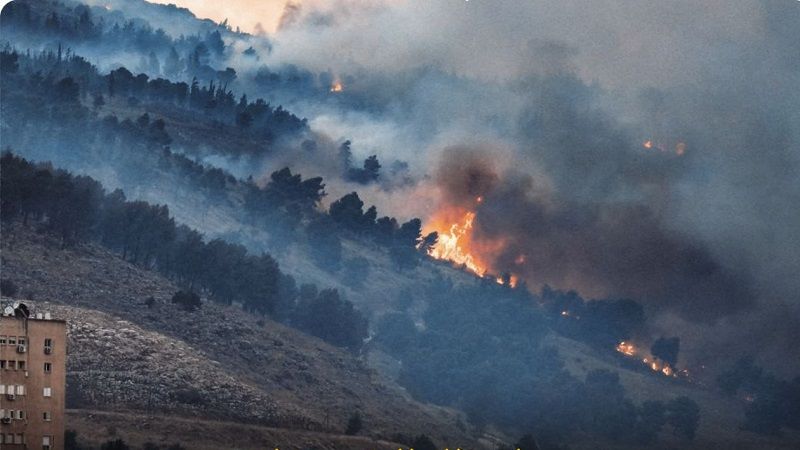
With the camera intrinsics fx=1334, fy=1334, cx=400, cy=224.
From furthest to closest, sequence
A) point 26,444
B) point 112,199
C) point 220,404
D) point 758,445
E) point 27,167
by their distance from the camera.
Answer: point 758,445 < point 112,199 < point 27,167 < point 220,404 < point 26,444

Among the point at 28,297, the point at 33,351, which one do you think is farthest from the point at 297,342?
the point at 33,351

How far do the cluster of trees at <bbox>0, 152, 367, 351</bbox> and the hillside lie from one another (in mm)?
3366

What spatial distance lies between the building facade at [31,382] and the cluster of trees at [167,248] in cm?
6761

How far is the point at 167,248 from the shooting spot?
167750mm

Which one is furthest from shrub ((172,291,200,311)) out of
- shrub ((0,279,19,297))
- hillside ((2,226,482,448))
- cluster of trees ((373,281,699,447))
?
cluster of trees ((373,281,699,447))

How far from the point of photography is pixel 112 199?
554 ft

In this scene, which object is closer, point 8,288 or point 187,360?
point 8,288

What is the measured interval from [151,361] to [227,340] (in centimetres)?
2062

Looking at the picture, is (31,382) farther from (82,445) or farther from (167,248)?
(167,248)

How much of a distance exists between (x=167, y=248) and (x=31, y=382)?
86957 mm

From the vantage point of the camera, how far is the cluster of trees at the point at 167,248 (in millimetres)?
154000

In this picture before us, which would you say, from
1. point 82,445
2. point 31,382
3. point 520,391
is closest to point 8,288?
point 82,445

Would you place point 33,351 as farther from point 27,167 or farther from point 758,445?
point 758,445

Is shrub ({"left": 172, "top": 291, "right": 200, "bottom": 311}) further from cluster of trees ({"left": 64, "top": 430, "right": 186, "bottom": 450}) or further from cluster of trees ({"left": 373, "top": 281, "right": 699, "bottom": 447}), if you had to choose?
cluster of trees ({"left": 64, "top": 430, "right": 186, "bottom": 450})
